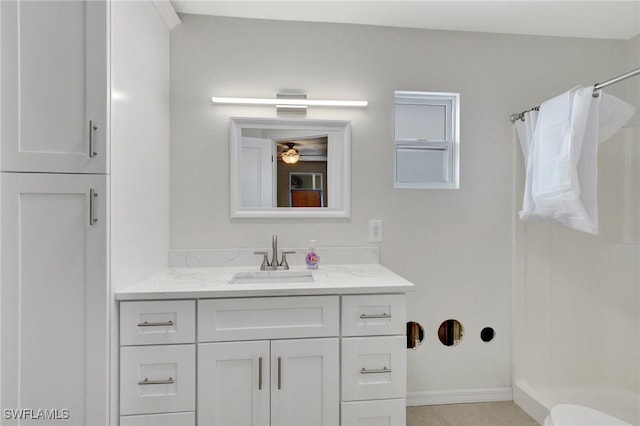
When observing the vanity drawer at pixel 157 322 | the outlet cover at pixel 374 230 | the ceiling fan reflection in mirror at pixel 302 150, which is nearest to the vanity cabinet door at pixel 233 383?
the vanity drawer at pixel 157 322

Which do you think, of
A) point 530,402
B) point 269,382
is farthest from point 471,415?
point 269,382

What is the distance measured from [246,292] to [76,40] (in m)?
1.19

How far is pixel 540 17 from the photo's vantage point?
6.61 ft

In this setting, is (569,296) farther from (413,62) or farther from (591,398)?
(413,62)

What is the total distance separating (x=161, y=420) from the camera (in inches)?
55.6

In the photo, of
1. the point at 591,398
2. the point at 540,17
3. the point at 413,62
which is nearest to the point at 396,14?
the point at 413,62

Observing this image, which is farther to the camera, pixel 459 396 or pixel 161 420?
pixel 459 396

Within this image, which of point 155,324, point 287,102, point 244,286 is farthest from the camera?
point 287,102

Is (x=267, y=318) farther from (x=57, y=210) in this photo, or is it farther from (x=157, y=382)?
(x=57, y=210)

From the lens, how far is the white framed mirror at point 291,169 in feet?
6.72

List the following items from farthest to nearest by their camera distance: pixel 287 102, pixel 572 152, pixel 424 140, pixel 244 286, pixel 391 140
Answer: pixel 424 140
pixel 391 140
pixel 287 102
pixel 572 152
pixel 244 286

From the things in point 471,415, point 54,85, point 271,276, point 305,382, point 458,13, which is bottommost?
point 471,415

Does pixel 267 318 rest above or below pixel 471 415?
above

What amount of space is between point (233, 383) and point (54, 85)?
139cm
